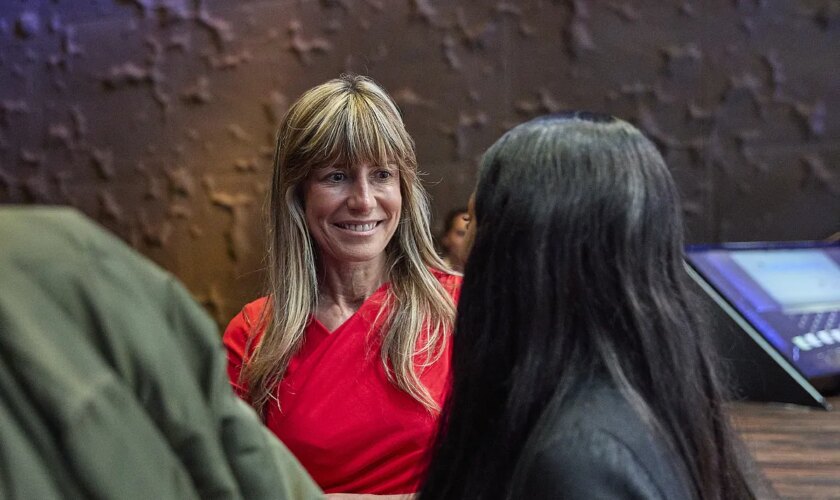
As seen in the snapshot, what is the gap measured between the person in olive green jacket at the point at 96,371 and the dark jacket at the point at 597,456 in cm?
38

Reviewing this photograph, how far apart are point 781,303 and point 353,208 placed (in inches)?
42.2

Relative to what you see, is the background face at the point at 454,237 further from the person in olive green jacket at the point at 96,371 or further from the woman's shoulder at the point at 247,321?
the person in olive green jacket at the point at 96,371

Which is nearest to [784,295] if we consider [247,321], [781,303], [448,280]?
[781,303]

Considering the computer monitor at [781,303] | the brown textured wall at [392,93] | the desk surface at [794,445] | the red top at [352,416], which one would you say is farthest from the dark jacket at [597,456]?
the brown textured wall at [392,93]

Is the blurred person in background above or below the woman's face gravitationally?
below

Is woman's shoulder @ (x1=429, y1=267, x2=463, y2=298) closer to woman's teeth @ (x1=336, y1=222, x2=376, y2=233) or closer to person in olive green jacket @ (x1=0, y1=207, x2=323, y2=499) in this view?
woman's teeth @ (x1=336, y1=222, x2=376, y2=233)

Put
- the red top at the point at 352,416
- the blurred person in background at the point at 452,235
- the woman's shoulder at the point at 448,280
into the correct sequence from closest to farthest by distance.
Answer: the red top at the point at 352,416, the woman's shoulder at the point at 448,280, the blurred person in background at the point at 452,235

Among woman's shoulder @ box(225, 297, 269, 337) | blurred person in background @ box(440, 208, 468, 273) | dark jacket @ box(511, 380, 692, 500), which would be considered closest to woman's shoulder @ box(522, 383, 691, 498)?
dark jacket @ box(511, 380, 692, 500)

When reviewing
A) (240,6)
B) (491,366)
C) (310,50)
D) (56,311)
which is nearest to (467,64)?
(310,50)

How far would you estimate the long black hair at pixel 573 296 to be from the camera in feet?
2.66

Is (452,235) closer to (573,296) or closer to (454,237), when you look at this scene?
(454,237)

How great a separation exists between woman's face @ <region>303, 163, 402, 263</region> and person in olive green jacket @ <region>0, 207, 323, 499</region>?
4.02ft

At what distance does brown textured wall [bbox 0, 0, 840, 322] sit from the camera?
376cm

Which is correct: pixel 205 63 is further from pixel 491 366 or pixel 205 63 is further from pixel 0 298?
pixel 0 298
